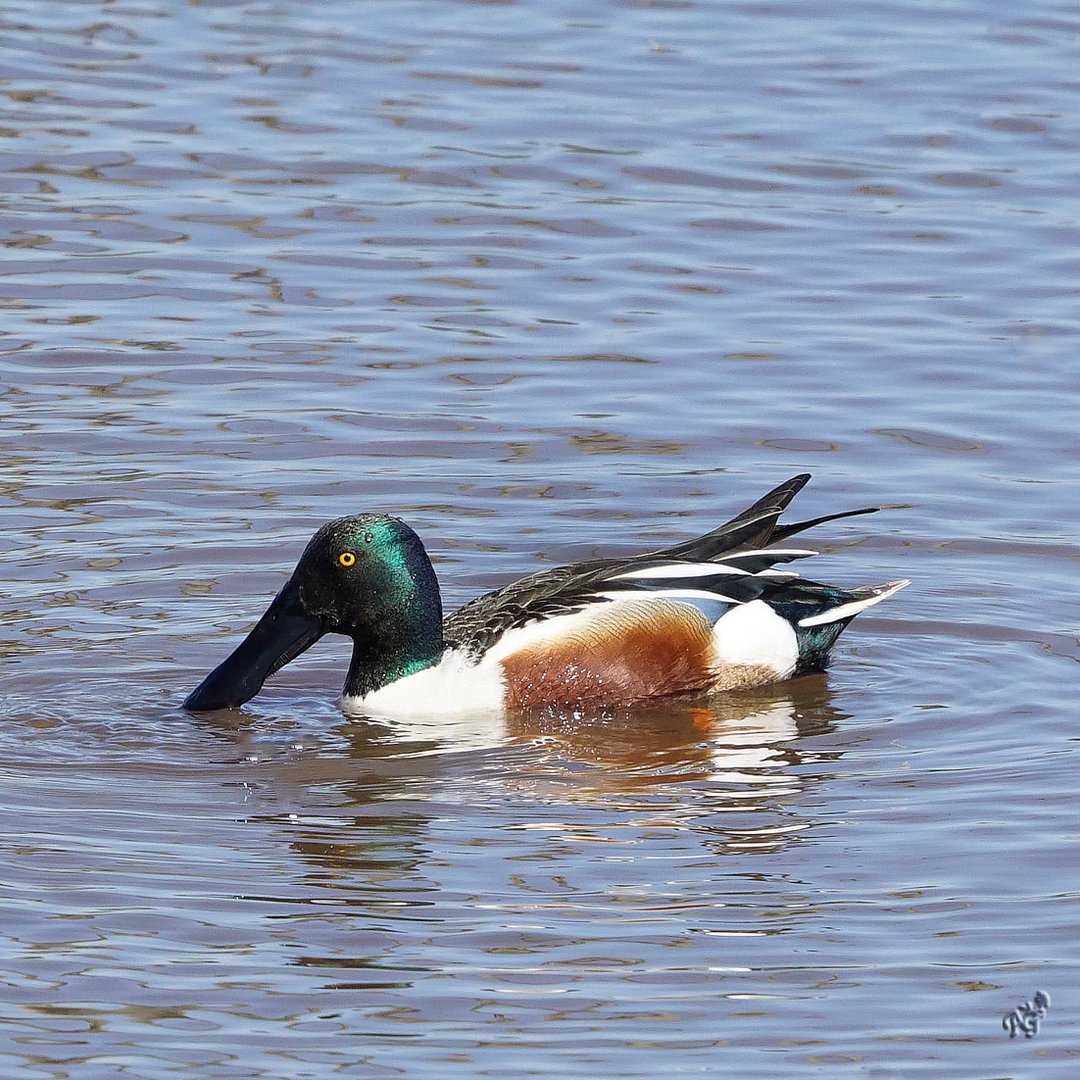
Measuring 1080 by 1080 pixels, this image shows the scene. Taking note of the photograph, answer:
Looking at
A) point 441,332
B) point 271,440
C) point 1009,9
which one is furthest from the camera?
point 1009,9

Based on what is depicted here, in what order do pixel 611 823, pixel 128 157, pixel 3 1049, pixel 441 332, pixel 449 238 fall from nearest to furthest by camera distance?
1. pixel 3 1049
2. pixel 611 823
3. pixel 441 332
4. pixel 449 238
5. pixel 128 157

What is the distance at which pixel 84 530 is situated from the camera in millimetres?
8953

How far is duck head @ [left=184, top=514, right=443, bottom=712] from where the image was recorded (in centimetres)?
771

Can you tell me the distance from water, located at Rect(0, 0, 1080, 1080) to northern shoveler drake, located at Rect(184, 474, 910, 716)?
0.17 m

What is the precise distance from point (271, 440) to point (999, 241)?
4415 mm

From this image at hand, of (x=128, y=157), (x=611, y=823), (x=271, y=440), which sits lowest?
(x=611, y=823)

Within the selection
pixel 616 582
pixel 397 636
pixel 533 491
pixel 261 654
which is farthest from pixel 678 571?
pixel 533 491

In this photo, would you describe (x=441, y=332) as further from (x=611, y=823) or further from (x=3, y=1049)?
(x=3, y=1049)

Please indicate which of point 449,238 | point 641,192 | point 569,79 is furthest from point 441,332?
point 569,79

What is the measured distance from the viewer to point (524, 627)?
7793 millimetres
